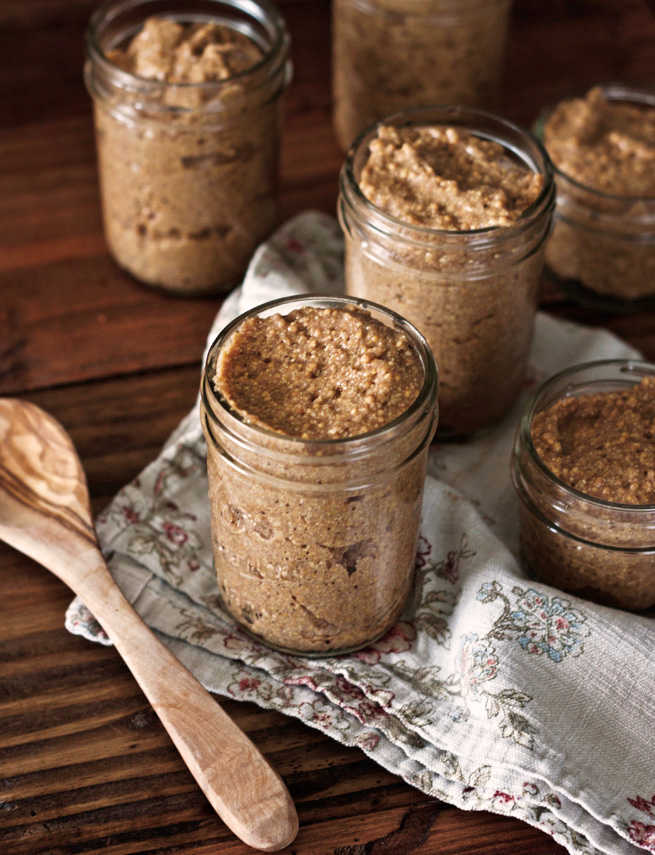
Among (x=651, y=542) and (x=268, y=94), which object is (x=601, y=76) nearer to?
(x=268, y=94)

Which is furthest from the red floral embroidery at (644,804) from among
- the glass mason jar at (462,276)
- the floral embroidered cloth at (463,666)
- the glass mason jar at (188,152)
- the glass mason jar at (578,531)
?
the glass mason jar at (188,152)

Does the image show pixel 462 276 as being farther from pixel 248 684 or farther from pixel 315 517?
pixel 248 684

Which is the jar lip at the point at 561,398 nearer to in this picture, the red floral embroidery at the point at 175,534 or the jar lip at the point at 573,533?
the jar lip at the point at 573,533

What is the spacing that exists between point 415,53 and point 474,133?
278 millimetres

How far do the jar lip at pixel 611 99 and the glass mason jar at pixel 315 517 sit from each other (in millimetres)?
467

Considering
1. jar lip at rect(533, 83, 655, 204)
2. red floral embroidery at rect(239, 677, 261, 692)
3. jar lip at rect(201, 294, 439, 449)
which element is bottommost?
red floral embroidery at rect(239, 677, 261, 692)

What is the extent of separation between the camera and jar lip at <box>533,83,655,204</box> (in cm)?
145

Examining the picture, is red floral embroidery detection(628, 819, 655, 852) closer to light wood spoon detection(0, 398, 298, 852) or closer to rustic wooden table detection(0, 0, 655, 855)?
rustic wooden table detection(0, 0, 655, 855)

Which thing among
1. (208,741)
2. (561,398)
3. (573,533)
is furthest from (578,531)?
(208,741)

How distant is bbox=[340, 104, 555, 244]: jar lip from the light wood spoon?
0.41 metres

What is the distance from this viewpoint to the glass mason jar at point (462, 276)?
3.95 feet

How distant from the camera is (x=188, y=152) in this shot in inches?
55.0

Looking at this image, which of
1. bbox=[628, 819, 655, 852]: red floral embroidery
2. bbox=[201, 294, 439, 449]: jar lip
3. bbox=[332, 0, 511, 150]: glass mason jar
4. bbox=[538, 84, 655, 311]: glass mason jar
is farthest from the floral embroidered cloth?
bbox=[332, 0, 511, 150]: glass mason jar

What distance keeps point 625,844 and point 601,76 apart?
1.24 m
